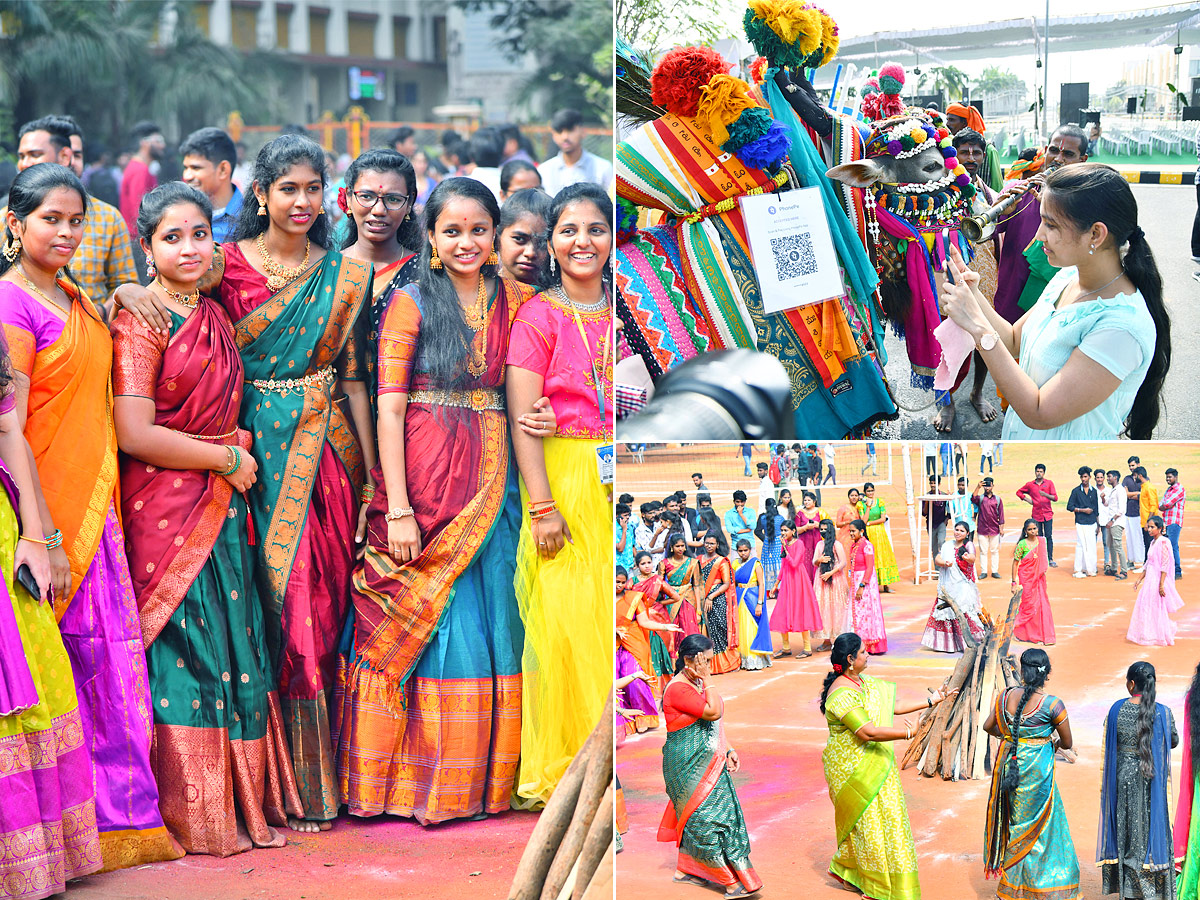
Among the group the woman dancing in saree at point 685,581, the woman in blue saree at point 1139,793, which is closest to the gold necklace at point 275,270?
the woman dancing in saree at point 685,581

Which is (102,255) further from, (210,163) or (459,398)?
(459,398)

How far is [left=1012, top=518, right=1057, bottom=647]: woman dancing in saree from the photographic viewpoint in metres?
2.82

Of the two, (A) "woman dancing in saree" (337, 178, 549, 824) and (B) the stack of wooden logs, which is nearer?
(B) the stack of wooden logs

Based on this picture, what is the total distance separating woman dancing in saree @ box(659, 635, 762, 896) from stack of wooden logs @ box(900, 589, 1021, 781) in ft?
1.51

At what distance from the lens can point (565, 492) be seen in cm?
373

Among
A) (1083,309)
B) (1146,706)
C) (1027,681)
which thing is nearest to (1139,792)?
(1146,706)

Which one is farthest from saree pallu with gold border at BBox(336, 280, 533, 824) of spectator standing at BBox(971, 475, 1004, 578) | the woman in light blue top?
the woman in light blue top

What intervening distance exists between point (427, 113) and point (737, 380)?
1309 centimetres

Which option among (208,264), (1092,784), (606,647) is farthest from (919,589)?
(208,264)

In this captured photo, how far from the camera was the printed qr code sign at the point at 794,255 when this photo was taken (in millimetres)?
2777

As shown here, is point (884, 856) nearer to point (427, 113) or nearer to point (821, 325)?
point (821, 325)

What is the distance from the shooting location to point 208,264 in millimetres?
3541

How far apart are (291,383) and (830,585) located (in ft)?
6.03

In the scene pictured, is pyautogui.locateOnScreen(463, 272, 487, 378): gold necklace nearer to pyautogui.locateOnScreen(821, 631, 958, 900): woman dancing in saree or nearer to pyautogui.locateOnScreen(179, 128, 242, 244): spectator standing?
pyautogui.locateOnScreen(821, 631, 958, 900): woman dancing in saree
